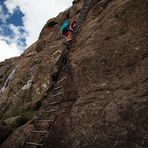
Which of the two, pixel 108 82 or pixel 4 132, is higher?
pixel 108 82

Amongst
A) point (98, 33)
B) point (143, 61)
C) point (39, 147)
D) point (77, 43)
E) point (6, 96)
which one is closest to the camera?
point (143, 61)

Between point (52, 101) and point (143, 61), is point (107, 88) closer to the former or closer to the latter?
point (143, 61)

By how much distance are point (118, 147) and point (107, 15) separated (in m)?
6.76

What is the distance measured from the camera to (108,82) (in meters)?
9.10

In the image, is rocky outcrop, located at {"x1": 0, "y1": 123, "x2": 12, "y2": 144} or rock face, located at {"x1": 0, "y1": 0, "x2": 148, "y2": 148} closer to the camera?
rock face, located at {"x1": 0, "y1": 0, "x2": 148, "y2": 148}

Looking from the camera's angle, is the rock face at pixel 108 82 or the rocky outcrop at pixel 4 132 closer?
the rock face at pixel 108 82

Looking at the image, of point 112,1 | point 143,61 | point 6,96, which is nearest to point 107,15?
Result: point 112,1

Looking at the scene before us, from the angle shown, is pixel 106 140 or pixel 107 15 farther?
pixel 107 15

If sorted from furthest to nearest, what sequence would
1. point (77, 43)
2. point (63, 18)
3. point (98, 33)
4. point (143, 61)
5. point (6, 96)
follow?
point (63, 18)
point (6, 96)
point (77, 43)
point (98, 33)
point (143, 61)

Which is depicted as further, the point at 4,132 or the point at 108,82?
the point at 4,132

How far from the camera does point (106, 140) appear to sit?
7617 millimetres

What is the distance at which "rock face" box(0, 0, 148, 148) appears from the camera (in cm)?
764

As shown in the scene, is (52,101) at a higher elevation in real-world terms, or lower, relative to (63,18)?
lower

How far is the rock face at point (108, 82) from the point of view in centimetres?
764
